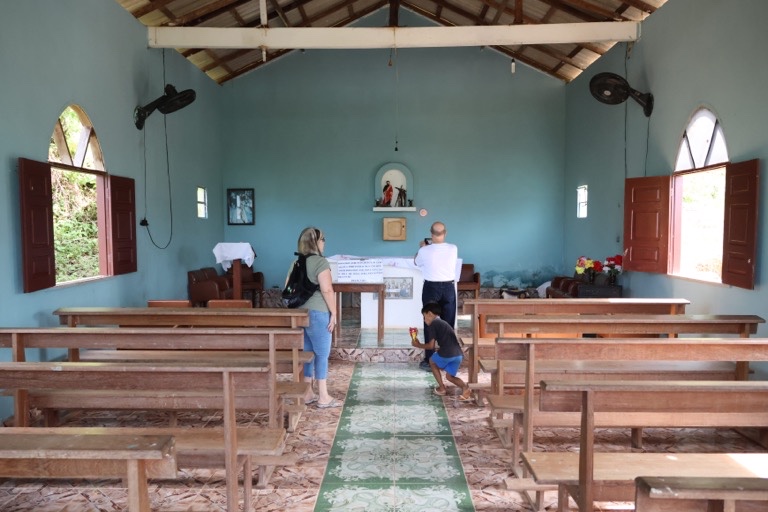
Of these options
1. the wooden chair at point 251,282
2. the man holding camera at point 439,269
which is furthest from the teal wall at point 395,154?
the man holding camera at point 439,269

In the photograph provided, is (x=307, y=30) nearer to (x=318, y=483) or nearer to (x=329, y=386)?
(x=329, y=386)

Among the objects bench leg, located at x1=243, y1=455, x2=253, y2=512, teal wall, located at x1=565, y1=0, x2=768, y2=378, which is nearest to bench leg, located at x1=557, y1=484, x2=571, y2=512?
bench leg, located at x1=243, y1=455, x2=253, y2=512

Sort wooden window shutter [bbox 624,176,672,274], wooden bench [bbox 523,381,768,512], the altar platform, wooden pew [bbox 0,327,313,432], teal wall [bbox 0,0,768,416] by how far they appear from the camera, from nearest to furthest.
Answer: wooden bench [bbox 523,381,768,512]
wooden pew [bbox 0,327,313,432]
the altar platform
wooden window shutter [bbox 624,176,672,274]
teal wall [bbox 0,0,768,416]

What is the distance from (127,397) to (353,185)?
8081mm

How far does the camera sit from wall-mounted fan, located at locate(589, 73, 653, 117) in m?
6.54

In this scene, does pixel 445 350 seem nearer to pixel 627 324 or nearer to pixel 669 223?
pixel 627 324

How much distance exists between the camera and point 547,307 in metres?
5.07

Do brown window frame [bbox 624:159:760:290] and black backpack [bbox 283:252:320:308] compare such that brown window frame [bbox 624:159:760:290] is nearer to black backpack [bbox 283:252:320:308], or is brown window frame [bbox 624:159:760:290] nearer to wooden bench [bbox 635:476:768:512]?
black backpack [bbox 283:252:320:308]

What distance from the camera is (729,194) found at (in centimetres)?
511

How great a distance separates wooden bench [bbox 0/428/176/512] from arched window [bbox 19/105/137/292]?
358 centimetres

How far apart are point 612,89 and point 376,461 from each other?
5160 millimetres

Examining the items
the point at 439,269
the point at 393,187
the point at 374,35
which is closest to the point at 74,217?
the point at 439,269

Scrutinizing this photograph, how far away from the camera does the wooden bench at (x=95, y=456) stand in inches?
60.0

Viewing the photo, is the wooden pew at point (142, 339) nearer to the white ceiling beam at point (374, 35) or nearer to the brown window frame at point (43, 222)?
the brown window frame at point (43, 222)
